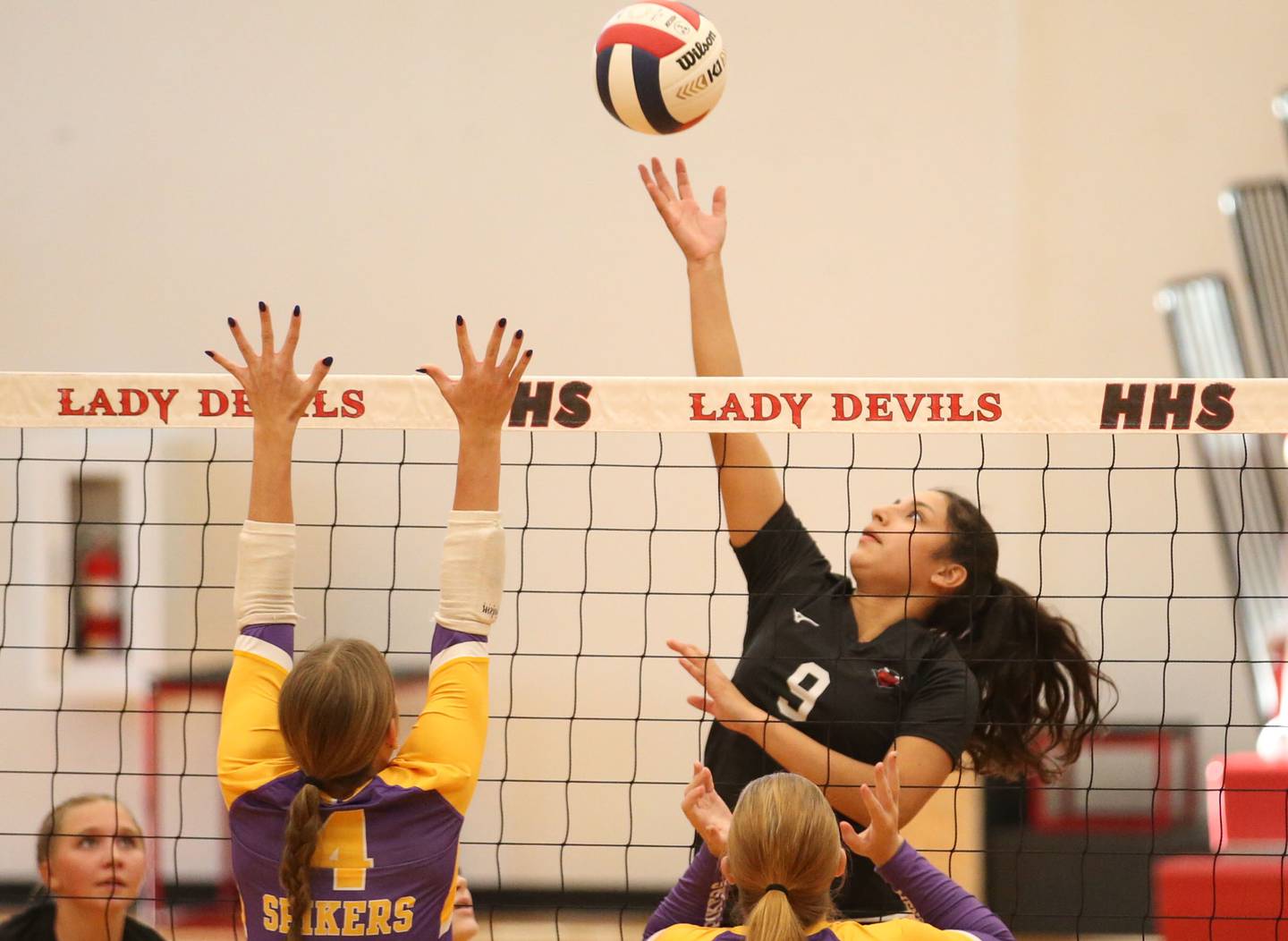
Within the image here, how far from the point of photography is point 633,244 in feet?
19.9

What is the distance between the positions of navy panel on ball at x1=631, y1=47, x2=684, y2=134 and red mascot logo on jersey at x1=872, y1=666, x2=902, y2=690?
1.47 metres

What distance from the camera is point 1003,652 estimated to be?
3.11 meters

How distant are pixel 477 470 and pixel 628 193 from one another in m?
4.17

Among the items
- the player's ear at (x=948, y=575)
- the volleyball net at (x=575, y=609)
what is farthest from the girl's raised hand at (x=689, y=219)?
the volleyball net at (x=575, y=609)

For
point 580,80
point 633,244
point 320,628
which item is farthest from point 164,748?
point 580,80

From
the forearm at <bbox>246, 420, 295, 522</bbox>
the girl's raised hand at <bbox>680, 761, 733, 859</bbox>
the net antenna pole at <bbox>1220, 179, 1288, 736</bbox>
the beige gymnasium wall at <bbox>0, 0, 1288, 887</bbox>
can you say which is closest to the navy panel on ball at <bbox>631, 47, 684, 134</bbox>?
the forearm at <bbox>246, 420, 295, 522</bbox>

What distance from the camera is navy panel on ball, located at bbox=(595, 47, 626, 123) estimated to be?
349 centimetres

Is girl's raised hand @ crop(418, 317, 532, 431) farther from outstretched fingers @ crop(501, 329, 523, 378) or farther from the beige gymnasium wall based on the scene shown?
the beige gymnasium wall

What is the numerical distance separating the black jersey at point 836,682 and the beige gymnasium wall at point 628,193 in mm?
3046

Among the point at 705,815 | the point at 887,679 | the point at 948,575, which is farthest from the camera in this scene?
the point at 948,575

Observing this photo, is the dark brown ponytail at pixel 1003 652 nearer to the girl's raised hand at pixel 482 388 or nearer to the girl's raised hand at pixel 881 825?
the girl's raised hand at pixel 881 825

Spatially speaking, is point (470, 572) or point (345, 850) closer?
point (345, 850)

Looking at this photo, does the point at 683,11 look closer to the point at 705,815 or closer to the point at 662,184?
the point at 662,184

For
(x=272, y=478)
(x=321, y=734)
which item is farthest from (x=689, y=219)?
(x=321, y=734)
